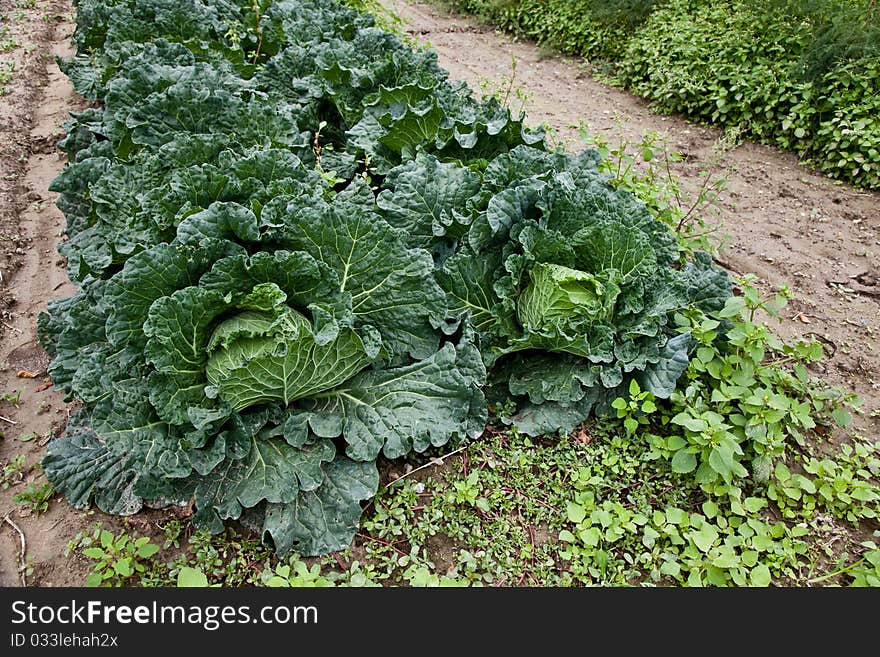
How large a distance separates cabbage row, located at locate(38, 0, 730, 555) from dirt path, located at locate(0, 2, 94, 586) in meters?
0.27

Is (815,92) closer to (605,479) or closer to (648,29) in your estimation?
(648,29)

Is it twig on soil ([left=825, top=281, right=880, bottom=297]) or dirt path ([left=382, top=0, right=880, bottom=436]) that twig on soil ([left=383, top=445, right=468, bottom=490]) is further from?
twig on soil ([left=825, top=281, right=880, bottom=297])

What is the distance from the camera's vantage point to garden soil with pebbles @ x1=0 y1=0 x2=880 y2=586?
2.89 meters

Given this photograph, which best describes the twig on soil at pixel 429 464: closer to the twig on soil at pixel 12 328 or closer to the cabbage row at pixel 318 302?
the cabbage row at pixel 318 302

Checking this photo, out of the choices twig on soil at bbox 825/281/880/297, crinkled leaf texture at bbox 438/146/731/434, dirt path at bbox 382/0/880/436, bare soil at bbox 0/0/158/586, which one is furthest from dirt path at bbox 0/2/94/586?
twig on soil at bbox 825/281/880/297

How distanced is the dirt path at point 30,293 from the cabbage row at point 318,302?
0.87 ft

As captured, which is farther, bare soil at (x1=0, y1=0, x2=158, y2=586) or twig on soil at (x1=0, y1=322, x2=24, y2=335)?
twig on soil at (x1=0, y1=322, x2=24, y2=335)

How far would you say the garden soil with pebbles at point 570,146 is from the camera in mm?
2895

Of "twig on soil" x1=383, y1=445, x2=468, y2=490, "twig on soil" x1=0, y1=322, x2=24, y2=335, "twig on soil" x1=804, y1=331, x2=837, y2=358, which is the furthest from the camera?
"twig on soil" x1=0, y1=322, x2=24, y2=335

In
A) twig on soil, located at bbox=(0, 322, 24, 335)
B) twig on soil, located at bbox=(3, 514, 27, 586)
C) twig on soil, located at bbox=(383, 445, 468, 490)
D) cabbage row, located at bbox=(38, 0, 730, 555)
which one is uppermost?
cabbage row, located at bbox=(38, 0, 730, 555)

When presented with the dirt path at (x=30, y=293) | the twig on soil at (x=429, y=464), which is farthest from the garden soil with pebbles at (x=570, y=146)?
the twig on soil at (x=429, y=464)

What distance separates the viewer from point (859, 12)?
21.3ft

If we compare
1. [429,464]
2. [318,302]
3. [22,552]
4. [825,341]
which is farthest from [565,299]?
[22,552]

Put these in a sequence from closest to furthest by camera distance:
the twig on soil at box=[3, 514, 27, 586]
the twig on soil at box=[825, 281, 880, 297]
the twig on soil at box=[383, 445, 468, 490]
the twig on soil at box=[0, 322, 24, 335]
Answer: the twig on soil at box=[3, 514, 27, 586] → the twig on soil at box=[383, 445, 468, 490] → the twig on soil at box=[0, 322, 24, 335] → the twig on soil at box=[825, 281, 880, 297]
